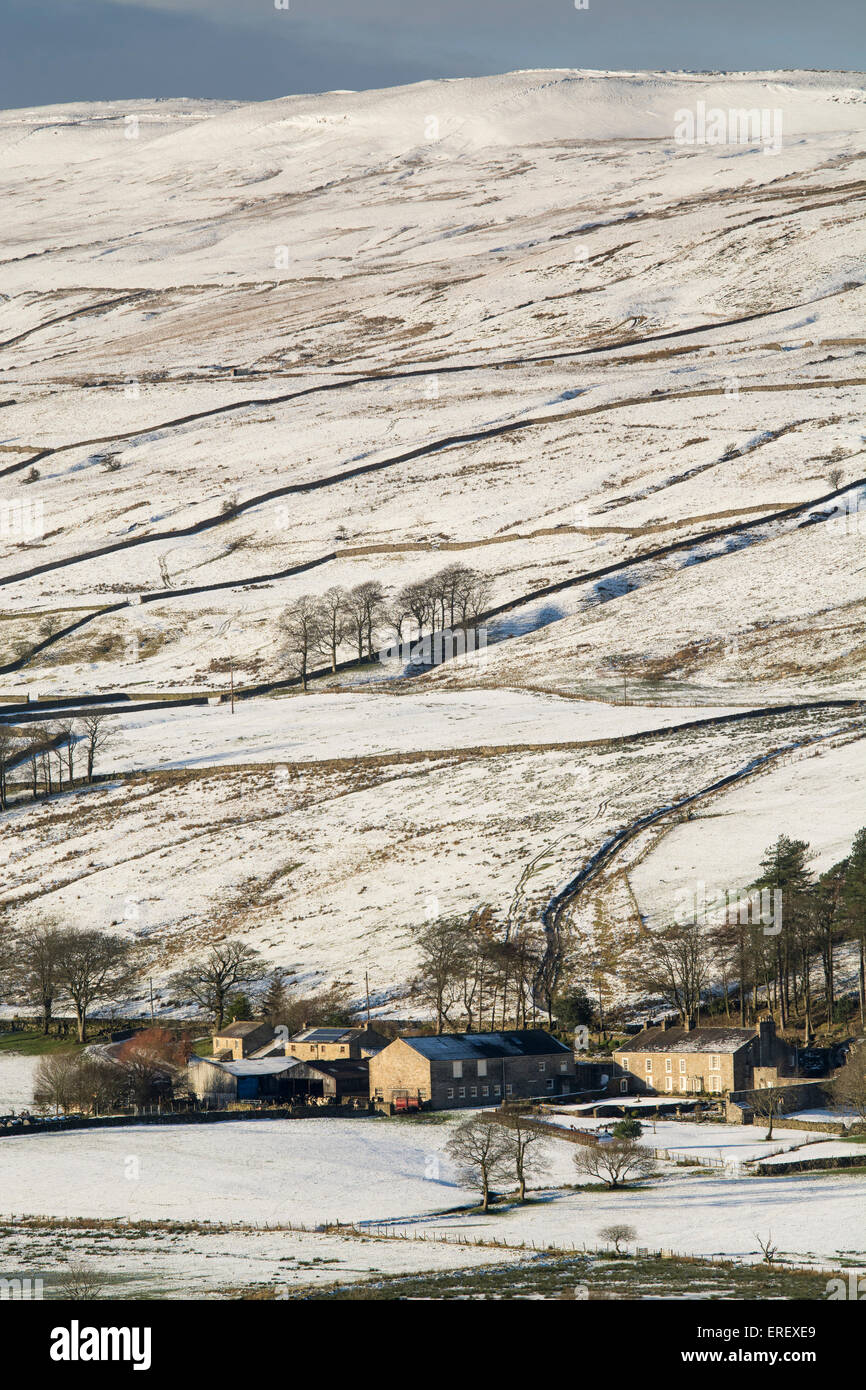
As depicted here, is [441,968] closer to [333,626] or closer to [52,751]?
[52,751]

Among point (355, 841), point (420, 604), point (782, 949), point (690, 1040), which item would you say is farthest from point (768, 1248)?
point (420, 604)

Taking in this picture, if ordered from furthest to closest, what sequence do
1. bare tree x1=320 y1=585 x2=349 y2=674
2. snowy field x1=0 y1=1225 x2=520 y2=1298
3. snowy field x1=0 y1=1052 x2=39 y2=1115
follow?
bare tree x1=320 y1=585 x2=349 y2=674
snowy field x1=0 y1=1052 x2=39 y2=1115
snowy field x1=0 y1=1225 x2=520 y2=1298

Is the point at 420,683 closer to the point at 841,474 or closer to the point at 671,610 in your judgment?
the point at 671,610

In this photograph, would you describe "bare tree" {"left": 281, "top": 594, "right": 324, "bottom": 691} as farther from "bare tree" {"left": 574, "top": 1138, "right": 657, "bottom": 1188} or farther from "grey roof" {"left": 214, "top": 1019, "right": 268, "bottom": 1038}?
"bare tree" {"left": 574, "top": 1138, "right": 657, "bottom": 1188}

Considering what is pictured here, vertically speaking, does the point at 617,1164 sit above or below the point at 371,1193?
above

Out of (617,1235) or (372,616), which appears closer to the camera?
(617,1235)

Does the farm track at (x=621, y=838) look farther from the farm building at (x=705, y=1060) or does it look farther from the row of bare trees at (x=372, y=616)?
the row of bare trees at (x=372, y=616)

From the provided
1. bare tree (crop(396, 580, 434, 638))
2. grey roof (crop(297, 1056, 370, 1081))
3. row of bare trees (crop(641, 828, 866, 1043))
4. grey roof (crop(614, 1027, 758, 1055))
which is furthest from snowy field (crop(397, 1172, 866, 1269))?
bare tree (crop(396, 580, 434, 638))
